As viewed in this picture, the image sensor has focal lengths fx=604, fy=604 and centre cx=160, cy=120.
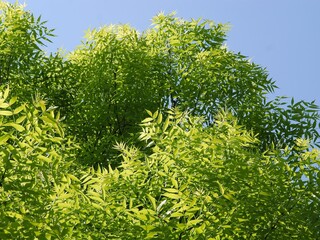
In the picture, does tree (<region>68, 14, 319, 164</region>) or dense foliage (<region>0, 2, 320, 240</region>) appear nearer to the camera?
dense foliage (<region>0, 2, 320, 240</region>)

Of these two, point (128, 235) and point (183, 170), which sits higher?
point (183, 170)

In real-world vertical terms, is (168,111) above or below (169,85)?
below

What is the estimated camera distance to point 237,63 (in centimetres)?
1822

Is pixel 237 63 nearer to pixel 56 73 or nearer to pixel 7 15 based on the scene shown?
pixel 56 73

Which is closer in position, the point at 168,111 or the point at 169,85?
the point at 168,111

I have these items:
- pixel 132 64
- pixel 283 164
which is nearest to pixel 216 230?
pixel 283 164

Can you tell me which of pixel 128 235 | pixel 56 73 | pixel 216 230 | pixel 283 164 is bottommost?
pixel 128 235

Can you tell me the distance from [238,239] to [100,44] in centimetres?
921

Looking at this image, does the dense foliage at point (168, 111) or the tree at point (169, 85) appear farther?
the tree at point (169, 85)

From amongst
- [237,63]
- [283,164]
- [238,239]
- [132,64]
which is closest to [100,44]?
[132,64]

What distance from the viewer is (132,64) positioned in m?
16.9

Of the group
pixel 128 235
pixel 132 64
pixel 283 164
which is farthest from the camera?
pixel 132 64

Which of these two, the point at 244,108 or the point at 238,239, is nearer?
the point at 238,239

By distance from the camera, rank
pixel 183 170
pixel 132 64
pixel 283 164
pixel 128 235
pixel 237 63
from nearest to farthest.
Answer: pixel 128 235
pixel 183 170
pixel 283 164
pixel 132 64
pixel 237 63
